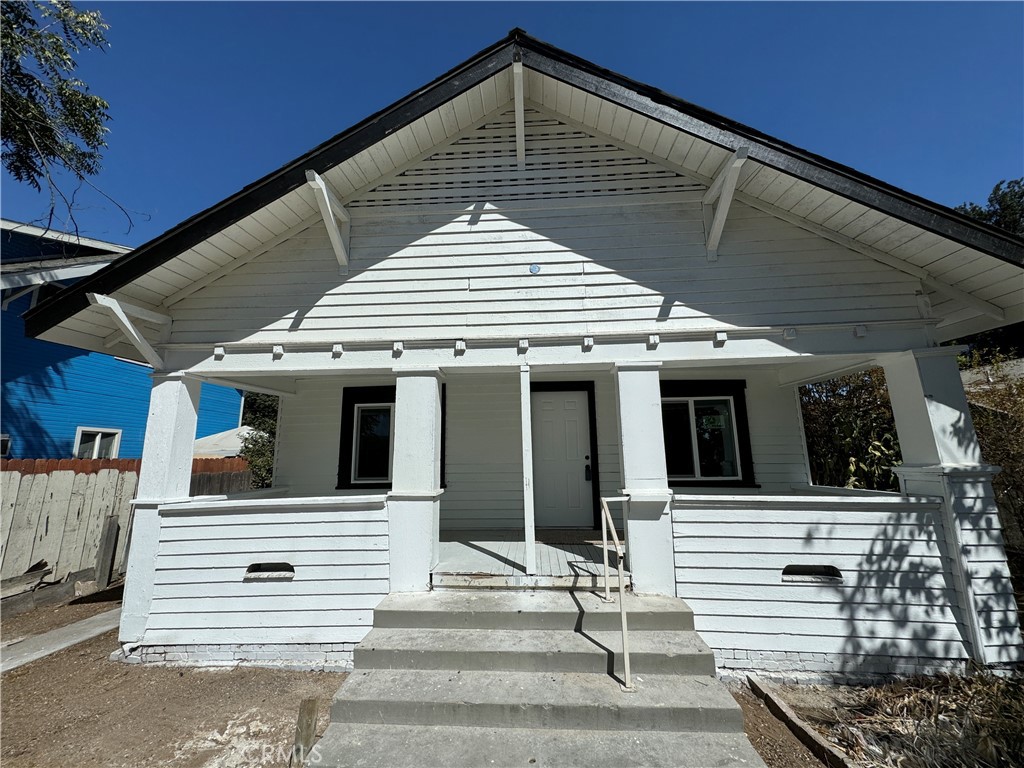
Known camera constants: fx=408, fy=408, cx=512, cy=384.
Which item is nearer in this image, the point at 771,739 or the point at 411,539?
the point at 771,739

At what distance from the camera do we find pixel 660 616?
3568 millimetres

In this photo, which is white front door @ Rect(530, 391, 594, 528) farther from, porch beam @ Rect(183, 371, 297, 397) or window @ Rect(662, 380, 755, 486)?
porch beam @ Rect(183, 371, 297, 397)

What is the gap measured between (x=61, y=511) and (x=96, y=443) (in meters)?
5.75

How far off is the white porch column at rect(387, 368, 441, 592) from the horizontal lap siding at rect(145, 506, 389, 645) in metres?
0.17

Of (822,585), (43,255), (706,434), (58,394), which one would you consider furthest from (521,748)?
(43,255)

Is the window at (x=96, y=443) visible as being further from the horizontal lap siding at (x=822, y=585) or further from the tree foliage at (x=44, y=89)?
the horizontal lap siding at (x=822, y=585)

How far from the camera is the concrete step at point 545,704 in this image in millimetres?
2748

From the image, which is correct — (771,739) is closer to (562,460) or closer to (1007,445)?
(562,460)

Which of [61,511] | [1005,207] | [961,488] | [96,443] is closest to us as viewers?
[961,488]

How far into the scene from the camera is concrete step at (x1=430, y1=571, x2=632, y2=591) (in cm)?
399

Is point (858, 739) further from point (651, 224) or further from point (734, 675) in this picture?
point (651, 224)

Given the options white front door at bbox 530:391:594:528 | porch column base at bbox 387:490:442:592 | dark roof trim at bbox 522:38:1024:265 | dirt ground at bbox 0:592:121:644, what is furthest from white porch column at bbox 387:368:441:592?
dirt ground at bbox 0:592:121:644

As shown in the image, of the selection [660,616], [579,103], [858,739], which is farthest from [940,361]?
[579,103]

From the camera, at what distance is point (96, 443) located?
1046 cm
